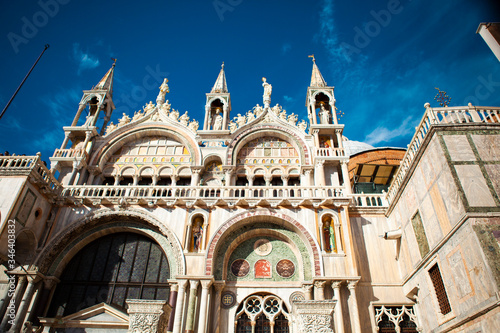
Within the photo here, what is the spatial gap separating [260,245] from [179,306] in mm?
4287

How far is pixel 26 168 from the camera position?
49.5ft

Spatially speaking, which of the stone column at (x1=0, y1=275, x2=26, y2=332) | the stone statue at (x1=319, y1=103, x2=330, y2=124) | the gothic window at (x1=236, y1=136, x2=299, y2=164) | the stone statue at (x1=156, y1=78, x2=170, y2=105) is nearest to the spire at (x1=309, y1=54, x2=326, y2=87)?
the stone statue at (x1=319, y1=103, x2=330, y2=124)

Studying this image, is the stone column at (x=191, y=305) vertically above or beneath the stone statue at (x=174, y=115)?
beneath

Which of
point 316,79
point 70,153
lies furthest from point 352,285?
point 70,153

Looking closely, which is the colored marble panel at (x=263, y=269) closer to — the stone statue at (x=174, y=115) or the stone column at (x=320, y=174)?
the stone column at (x=320, y=174)

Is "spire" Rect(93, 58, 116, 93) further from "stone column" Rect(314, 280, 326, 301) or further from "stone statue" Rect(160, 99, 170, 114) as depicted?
"stone column" Rect(314, 280, 326, 301)

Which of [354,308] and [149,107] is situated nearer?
[354,308]

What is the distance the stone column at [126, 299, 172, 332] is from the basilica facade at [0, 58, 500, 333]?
4cm

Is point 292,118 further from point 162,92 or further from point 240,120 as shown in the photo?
point 162,92

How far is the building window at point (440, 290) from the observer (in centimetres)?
1133

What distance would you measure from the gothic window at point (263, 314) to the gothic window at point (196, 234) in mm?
2922

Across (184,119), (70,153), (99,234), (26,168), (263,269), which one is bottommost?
(263,269)

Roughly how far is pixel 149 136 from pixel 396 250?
14.7 m

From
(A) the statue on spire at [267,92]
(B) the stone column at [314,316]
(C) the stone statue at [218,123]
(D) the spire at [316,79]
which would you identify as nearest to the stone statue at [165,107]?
(C) the stone statue at [218,123]
